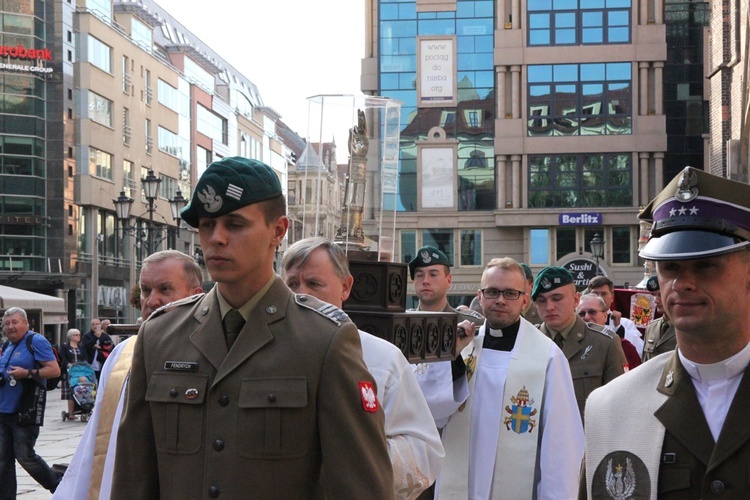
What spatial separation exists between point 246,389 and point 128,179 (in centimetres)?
6284

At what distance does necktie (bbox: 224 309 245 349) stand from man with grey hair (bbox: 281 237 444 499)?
82 centimetres

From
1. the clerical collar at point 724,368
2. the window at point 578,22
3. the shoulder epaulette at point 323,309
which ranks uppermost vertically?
the window at point 578,22

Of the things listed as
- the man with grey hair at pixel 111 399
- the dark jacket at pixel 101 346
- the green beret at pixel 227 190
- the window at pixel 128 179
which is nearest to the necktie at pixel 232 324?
the green beret at pixel 227 190

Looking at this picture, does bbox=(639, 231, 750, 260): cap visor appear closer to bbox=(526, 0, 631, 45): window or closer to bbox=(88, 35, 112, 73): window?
bbox=(526, 0, 631, 45): window

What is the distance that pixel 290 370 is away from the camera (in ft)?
11.0

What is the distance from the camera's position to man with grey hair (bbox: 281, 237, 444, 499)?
423 cm

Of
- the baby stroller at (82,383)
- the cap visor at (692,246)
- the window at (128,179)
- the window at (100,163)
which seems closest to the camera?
the cap visor at (692,246)

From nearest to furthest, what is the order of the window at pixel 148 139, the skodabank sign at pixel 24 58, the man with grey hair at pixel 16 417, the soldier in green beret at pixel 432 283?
the soldier in green beret at pixel 432 283
the man with grey hair at pixel 16 417
the skodabank sign at pixel 24 58
the window at pixel 148 139

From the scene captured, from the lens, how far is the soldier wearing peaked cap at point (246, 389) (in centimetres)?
329

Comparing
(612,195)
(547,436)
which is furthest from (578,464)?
(612,195)

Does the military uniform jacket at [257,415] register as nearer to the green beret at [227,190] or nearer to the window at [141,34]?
the green beret at [227,190]

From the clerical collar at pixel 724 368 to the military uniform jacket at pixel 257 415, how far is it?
948 millimetres

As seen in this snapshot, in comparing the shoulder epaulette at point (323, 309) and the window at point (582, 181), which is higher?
the window at point (582, 181)

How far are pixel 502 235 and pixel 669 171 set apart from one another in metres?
9.27
